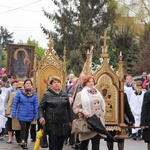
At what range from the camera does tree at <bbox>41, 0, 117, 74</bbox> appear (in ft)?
155

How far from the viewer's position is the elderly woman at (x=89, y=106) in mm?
8914

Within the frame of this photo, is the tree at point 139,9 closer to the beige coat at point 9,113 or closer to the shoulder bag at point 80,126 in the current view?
the beige coat at point 9,113

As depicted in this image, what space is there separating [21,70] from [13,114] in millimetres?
13933

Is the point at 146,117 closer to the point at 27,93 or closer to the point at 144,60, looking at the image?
the point at 27,93

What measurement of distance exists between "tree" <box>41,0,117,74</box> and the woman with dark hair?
34.1 metres

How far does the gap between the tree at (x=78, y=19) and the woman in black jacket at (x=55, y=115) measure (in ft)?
123

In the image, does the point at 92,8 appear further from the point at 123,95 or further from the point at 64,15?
the point at 123,95

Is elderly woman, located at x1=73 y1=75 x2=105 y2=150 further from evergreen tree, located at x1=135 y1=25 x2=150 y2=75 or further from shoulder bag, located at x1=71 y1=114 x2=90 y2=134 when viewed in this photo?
evergreen tree, located at x1=135 y1=25 x2=150 y2=75

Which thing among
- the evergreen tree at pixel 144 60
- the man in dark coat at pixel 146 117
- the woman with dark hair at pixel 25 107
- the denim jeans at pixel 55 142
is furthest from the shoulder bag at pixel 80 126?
the evergreen tree at pixel 144 60

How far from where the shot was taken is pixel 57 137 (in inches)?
355

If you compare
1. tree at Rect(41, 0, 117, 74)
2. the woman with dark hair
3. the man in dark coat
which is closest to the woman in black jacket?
the man in dark coat

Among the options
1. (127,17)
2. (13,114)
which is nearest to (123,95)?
(13,114)

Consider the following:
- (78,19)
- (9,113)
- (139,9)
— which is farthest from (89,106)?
(78,19)

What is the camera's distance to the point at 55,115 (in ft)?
29.4
